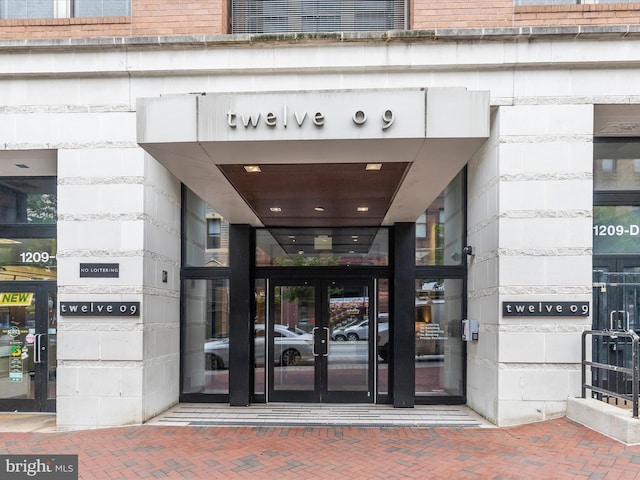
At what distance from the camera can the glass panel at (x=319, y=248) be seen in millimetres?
9141

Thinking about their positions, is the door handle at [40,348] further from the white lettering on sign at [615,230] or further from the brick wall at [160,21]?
the white lettering on sign at [615,230]

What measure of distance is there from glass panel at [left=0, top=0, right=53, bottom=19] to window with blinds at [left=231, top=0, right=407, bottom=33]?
10.4 ft

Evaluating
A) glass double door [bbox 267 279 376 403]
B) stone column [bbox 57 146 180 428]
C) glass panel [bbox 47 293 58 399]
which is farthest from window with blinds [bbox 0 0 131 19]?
glass double door [bbox 267 279 376 403]

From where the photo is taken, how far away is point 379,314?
8.99 meters

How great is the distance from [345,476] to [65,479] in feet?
10.4

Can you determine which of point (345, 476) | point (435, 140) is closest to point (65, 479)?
point (345, 476)

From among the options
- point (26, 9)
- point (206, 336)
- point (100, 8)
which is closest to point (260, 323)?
point (206, 336)

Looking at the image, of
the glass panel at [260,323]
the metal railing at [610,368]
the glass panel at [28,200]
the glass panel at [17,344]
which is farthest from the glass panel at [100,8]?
the metal railing at [610,368]

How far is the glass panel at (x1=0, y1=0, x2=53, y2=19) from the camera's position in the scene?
8172 millimetres

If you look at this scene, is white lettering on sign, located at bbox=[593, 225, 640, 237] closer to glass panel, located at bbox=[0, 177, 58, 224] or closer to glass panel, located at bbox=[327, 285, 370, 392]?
glass panel, located at bbox=[327, 285, 370, 392]

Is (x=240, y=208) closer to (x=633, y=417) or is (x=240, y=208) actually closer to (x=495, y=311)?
(x=495, y=311)

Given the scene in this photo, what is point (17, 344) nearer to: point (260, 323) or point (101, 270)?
point (101, 270)

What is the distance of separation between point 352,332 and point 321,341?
61cm

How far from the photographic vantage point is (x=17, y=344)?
838cm
